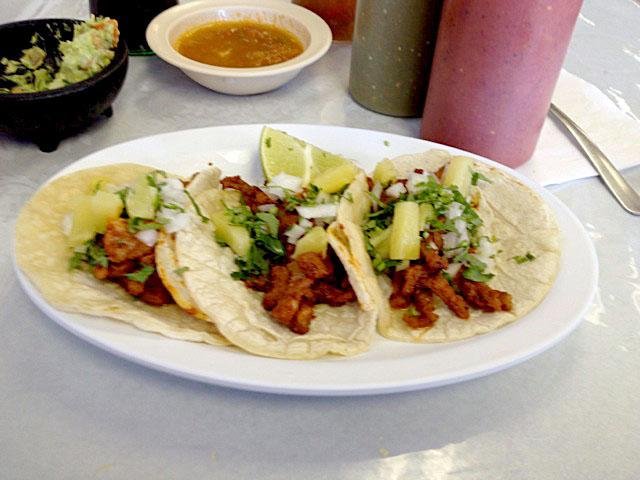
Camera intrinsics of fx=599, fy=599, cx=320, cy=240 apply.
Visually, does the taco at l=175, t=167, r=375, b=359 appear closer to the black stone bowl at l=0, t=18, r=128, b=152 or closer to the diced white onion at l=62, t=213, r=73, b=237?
the diced white onion at l=62, t=213, r=73, b=237

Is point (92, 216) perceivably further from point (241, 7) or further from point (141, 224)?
point (241, 7)

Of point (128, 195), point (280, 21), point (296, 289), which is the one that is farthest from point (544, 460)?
point (280, 21)

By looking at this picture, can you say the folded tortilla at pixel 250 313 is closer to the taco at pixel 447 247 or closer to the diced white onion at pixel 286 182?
the taco at pixel 447 247

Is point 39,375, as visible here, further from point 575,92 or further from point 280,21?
point 575,92

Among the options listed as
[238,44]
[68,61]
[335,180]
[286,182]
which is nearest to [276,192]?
[286,182]

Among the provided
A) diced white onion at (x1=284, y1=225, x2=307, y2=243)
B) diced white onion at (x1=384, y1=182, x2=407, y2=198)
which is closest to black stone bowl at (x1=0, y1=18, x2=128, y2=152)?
diced white onion at (x1=284, y1=225, x2=307, y2=243)

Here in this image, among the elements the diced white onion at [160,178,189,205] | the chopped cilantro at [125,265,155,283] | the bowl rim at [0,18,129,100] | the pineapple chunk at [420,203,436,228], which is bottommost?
the chopped cilantro at [125,265,155,283]
